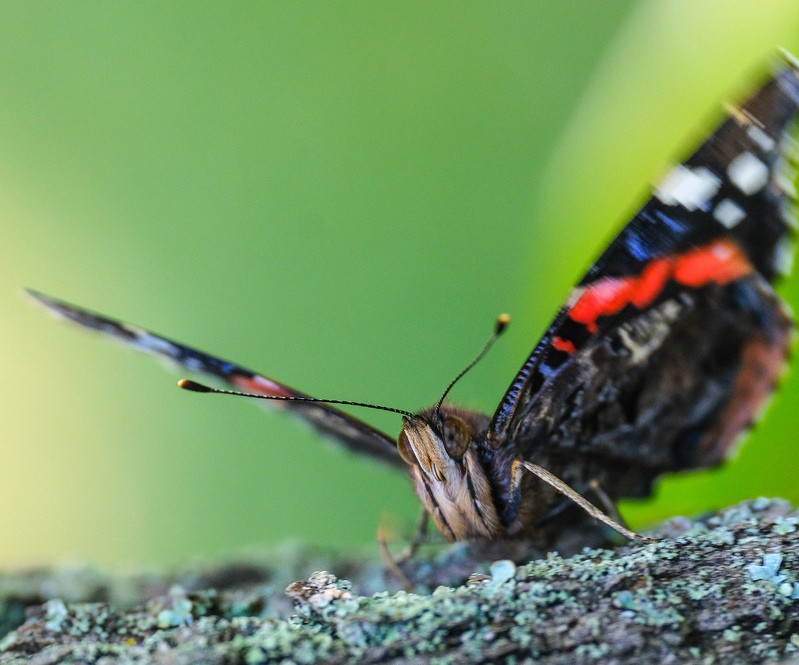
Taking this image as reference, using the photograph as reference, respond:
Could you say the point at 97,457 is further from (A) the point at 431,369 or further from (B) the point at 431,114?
(B) the point at 431,114

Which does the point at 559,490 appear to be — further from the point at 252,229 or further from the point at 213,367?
the point at 252,229

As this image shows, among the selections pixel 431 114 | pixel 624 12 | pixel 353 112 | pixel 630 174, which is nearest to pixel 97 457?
pixel 353 112

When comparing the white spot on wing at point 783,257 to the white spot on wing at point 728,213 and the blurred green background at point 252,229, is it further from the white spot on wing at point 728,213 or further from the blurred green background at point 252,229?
the blurred green background at point 252,229

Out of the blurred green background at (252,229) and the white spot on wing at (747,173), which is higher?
the blurred green background at (252,229)

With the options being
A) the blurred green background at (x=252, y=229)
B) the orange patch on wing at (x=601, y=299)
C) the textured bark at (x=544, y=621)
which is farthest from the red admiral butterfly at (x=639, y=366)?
the blurred green background at (x=252, y=229)

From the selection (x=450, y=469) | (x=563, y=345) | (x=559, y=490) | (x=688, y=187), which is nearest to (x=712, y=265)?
(x=688, y=187)

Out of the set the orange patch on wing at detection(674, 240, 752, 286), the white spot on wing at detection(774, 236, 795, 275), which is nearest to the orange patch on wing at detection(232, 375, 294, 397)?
the orange patch on wing at detection(674, 240, 752, 286)
